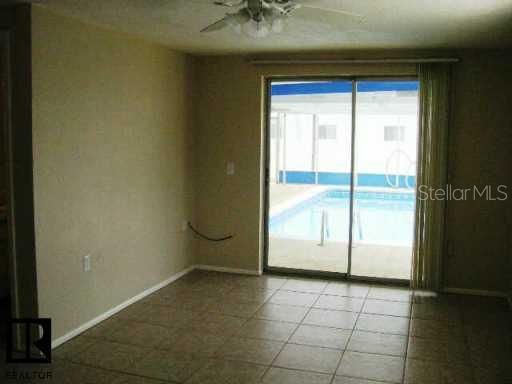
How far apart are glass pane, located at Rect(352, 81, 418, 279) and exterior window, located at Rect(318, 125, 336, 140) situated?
30cm

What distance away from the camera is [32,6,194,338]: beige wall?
11.1 ft

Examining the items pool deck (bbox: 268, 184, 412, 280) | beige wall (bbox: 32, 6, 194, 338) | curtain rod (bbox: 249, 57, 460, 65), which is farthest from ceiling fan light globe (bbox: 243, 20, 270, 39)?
pool deck (bbox: 268, 184, 412, 280)

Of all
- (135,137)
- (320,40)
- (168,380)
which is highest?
(320,40)

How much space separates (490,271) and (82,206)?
3658 mm

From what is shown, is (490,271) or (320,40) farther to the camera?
(490,271)

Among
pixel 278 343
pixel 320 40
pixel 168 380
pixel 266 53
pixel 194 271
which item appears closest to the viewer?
pixel 168 380

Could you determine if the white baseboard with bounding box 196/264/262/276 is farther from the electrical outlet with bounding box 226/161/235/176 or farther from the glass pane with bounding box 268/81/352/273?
the electrical outlet with bounding box 226/161/235/176

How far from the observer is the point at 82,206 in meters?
3.73

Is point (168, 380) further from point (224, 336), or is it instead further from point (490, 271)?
point (490, 271)

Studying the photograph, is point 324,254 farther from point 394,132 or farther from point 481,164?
point 481,164

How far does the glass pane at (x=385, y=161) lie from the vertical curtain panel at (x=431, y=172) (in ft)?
0.42

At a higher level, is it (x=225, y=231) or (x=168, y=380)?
(x=225, y=231)

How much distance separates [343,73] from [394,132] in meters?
1.00

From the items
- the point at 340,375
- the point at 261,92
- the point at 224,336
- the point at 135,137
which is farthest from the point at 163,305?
the point at 261,92
